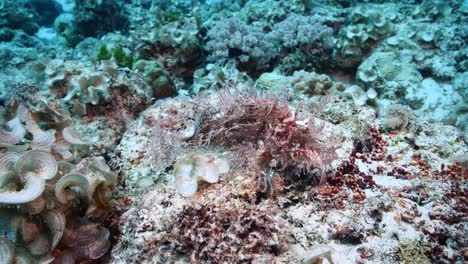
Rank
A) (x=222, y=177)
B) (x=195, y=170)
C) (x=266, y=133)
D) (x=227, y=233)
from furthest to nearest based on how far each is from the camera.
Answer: (x=266, y=133), (x=222, y=177), (x=195, y=170), (x=227, y=233)

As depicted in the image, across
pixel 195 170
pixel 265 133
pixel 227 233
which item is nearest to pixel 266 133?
pixel 265 133

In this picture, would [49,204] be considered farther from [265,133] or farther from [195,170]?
[265,133]

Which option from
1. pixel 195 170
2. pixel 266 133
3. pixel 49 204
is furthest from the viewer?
pixel 266 133

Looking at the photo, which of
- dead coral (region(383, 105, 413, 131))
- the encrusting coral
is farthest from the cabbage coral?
dead coral (region(383, 105, 413, 131))

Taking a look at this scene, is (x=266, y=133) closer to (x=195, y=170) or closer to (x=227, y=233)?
(x=195, y=170)

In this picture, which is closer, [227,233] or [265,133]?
[227,233]

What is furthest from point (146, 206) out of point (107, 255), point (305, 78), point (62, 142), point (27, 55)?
point (27, 55)

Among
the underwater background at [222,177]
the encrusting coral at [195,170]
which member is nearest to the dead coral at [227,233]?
the underwater background at [222,177]

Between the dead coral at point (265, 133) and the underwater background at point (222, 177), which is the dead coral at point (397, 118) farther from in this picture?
the dead coral at point (265, 133)

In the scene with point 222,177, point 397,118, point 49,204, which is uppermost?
point 397,118

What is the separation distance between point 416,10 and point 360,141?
592 centimetres

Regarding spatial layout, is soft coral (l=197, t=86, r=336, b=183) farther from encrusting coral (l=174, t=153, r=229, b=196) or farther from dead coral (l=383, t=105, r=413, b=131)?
dead coral (l=383, t=105, r=413, b=131)

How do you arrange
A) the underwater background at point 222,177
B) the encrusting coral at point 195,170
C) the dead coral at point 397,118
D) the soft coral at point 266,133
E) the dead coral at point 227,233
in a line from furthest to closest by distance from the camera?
the dead coral at point 397,118 < the soft coral at point 266,133 < the encrusting coral at point 195,170 < the underwater background at point 222,177 < the dead coral at point 227,233

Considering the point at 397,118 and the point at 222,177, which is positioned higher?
the point at 397,118
